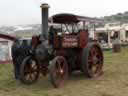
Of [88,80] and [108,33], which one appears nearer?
[88,80]

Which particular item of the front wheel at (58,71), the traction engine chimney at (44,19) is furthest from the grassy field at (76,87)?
the traction engine chimney at (44,19)

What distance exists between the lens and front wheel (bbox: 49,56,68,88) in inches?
311

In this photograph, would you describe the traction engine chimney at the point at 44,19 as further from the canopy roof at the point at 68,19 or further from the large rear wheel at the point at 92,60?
the large rear wheel at the point at 92,60

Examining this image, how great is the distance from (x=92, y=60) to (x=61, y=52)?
1290 millimetres

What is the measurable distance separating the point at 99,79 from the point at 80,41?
1.25 m

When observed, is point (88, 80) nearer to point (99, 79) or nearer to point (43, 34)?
point (99, 79)

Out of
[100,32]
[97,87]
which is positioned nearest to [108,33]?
[100,32]

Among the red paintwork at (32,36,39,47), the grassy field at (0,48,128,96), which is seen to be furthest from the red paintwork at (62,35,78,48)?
the grassy field at (0,48,128,96)

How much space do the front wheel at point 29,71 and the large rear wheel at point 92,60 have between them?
55.4 inches

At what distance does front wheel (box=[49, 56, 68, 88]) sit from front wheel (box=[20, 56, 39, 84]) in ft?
3.40

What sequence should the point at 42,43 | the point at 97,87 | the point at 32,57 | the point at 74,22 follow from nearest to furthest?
1. the point at 97,87
2. the point at 42,43
3. the point at 32,57
4. the point at 74,22

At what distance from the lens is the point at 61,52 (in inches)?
355

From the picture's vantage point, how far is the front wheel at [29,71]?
8.78 meters

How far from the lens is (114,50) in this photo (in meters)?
21.6
